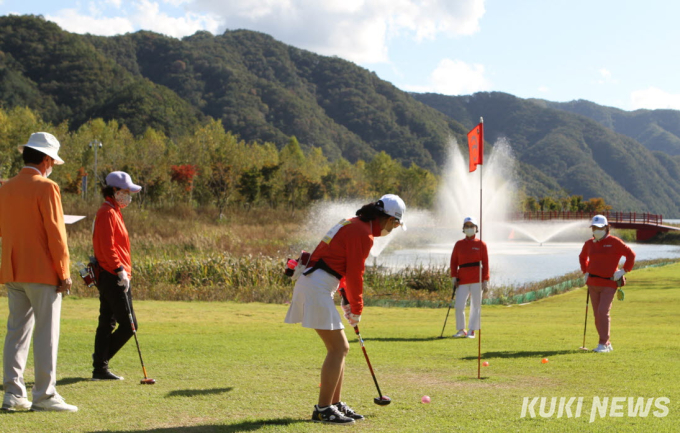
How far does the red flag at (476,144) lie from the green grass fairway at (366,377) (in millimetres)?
2729

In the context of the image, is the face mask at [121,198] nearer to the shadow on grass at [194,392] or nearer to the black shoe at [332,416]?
the shadow on grass at [194,392]

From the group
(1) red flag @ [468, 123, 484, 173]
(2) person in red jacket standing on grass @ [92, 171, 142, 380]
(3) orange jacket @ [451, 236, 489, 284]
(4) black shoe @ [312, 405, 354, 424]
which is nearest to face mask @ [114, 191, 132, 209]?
(2) person in red jacket standing on grass @ [92, 171, 142, 380]

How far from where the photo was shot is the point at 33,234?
229 inches

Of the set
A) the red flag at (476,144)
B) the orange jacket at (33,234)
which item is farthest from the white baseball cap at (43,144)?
the red flag at (476,144)

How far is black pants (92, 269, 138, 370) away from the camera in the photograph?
7.25 metres

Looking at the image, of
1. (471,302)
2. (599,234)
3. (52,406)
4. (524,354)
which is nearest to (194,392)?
(52,406)

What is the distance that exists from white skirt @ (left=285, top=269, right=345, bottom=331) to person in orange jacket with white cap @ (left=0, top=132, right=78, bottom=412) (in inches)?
80.7

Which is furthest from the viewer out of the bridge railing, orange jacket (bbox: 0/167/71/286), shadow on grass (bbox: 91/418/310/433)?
the bridge railing

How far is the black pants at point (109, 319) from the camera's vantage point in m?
7.25

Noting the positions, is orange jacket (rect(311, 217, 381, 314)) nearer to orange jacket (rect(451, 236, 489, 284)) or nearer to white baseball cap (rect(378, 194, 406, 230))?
white baseball cap (rect(378, 194, 406, 230))

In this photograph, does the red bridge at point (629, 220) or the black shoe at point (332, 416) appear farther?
the red bridge at point (629, 220)

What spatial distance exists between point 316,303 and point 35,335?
8.24 feet

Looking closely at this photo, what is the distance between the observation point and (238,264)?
910 inches

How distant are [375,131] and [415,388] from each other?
18488cm
